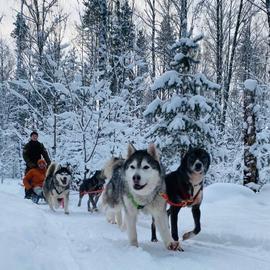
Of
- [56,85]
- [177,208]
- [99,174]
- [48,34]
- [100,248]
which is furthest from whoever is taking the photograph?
[48,34]

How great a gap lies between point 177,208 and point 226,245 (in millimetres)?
818

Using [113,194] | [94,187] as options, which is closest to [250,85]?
[94,187]

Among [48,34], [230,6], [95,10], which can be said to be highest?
[230,6]

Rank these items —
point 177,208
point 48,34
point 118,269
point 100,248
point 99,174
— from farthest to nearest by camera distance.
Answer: point 48,34 → point 99,174 → point 177,208 → point 100,248 → point 118,269

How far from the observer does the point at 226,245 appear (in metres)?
5.04

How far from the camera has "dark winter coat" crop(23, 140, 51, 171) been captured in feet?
34.4

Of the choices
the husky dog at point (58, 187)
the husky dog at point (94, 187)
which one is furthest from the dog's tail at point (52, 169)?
the husky dog at point (94, 187)

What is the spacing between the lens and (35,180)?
1040cm

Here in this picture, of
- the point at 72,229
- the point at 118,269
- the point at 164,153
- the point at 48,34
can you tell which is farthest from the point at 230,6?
the point at 118,269

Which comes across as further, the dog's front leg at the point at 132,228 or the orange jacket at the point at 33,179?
the orange jacket at the point at 33,179

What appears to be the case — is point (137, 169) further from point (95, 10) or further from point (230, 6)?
point (230, 6)

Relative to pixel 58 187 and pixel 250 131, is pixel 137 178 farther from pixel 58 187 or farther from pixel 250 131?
pixel 250 131

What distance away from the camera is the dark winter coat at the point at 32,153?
10.5 m

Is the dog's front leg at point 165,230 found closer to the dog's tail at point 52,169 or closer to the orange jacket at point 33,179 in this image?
the dog's tail at point 52,169
